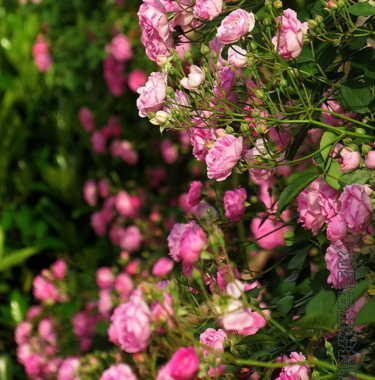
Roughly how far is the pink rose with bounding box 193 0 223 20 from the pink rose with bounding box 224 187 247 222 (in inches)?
13.7

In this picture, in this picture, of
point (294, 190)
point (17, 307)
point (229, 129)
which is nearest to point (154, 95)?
point (229, 129)

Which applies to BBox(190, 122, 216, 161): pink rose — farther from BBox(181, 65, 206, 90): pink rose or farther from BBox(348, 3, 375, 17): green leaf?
BBox(348, 3, 375, 17): green leaf

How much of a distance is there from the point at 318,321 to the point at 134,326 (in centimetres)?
21

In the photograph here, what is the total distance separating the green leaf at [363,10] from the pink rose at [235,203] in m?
0.39

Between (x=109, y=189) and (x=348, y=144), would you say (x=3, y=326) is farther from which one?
(x=348, y=144)

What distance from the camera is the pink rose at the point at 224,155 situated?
97 centimetres

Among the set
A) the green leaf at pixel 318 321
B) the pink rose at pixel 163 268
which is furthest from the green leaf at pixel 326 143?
the pink rose at pixel 163 268

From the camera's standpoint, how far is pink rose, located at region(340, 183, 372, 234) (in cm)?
86

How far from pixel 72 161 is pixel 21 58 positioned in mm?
827

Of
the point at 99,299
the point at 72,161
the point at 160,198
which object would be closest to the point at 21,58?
the point at 72,161

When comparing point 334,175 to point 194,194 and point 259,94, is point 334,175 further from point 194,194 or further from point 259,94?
point 194,194

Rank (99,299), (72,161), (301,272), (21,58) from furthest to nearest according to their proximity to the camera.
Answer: (21,58)
(72,161)
(99,299)
(301,272)

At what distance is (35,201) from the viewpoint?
389 centimetres

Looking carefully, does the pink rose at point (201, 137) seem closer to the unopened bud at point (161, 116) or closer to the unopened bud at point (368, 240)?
the unopened bud at point (161, 116)
